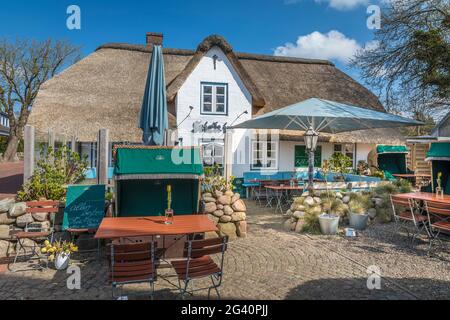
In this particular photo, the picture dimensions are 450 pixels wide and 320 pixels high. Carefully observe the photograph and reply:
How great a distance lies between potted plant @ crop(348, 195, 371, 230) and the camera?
718cm

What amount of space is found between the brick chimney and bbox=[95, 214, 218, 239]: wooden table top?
13.9 metres

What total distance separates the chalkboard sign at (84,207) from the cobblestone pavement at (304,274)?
89 cm

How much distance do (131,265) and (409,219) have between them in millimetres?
5183

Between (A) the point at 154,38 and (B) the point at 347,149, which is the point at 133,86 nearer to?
(A) the point at 154,38

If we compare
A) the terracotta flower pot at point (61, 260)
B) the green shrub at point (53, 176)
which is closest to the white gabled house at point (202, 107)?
the green shrub at point (53, 176)

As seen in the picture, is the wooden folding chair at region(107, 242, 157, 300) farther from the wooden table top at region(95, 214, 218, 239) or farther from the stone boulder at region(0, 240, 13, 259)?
the stone boulder at region(0, 240, 13, 259)

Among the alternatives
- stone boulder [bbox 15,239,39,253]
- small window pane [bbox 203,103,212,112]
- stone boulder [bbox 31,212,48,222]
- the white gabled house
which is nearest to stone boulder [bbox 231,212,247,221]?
stone boulder [bbox 31,212,48,222]

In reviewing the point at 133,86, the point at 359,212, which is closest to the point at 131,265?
the point at 359,212

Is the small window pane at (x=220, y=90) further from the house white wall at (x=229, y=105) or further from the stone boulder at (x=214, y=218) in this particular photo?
the stone boulder at (x=214, y=218)

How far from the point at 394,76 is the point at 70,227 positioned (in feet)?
42.9

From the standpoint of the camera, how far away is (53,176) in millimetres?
6559

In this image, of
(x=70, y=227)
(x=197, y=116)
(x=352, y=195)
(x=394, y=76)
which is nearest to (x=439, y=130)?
(x=394, y=76)
